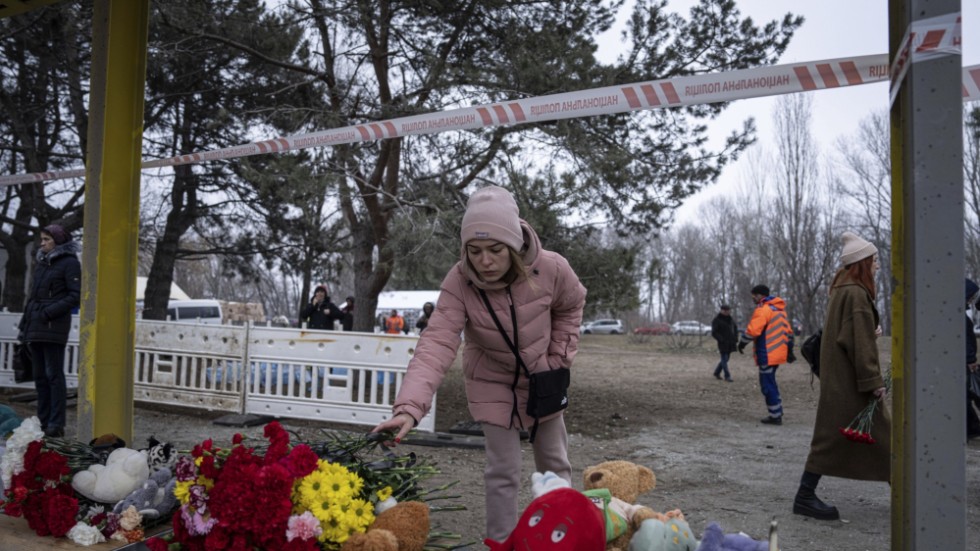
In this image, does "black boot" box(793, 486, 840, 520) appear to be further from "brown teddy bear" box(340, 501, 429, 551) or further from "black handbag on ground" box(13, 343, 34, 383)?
"black handbag on ground" box(13, 343, 34, 383)

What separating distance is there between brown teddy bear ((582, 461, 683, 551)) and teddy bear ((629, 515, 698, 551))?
5 cm

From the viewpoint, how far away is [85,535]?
2441 millimetres

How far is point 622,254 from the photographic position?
9586 millimetres

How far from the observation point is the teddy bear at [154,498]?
8.41ft

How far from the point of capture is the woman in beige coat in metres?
4.11

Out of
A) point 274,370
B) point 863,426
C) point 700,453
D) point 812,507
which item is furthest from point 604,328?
point 863,426

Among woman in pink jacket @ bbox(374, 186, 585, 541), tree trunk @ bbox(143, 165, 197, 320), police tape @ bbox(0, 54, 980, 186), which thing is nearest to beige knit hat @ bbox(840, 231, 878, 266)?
police tape @ bbox(0, 54, 980, 186)

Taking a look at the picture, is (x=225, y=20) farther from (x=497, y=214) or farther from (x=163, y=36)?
(x=497, y=214)

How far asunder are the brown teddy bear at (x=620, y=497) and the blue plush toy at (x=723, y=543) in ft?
0.72

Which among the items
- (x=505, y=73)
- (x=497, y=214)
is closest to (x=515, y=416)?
(x=497, y=214)

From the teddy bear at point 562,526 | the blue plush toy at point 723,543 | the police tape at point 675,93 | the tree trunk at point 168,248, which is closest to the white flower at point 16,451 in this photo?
the teddy bear at point 562,526

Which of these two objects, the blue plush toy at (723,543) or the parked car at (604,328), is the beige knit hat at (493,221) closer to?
the blue plush toy at (723,543)

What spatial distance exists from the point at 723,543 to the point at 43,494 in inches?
95.6

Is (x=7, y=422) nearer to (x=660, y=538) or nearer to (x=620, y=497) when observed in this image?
(x=620, y=497)
